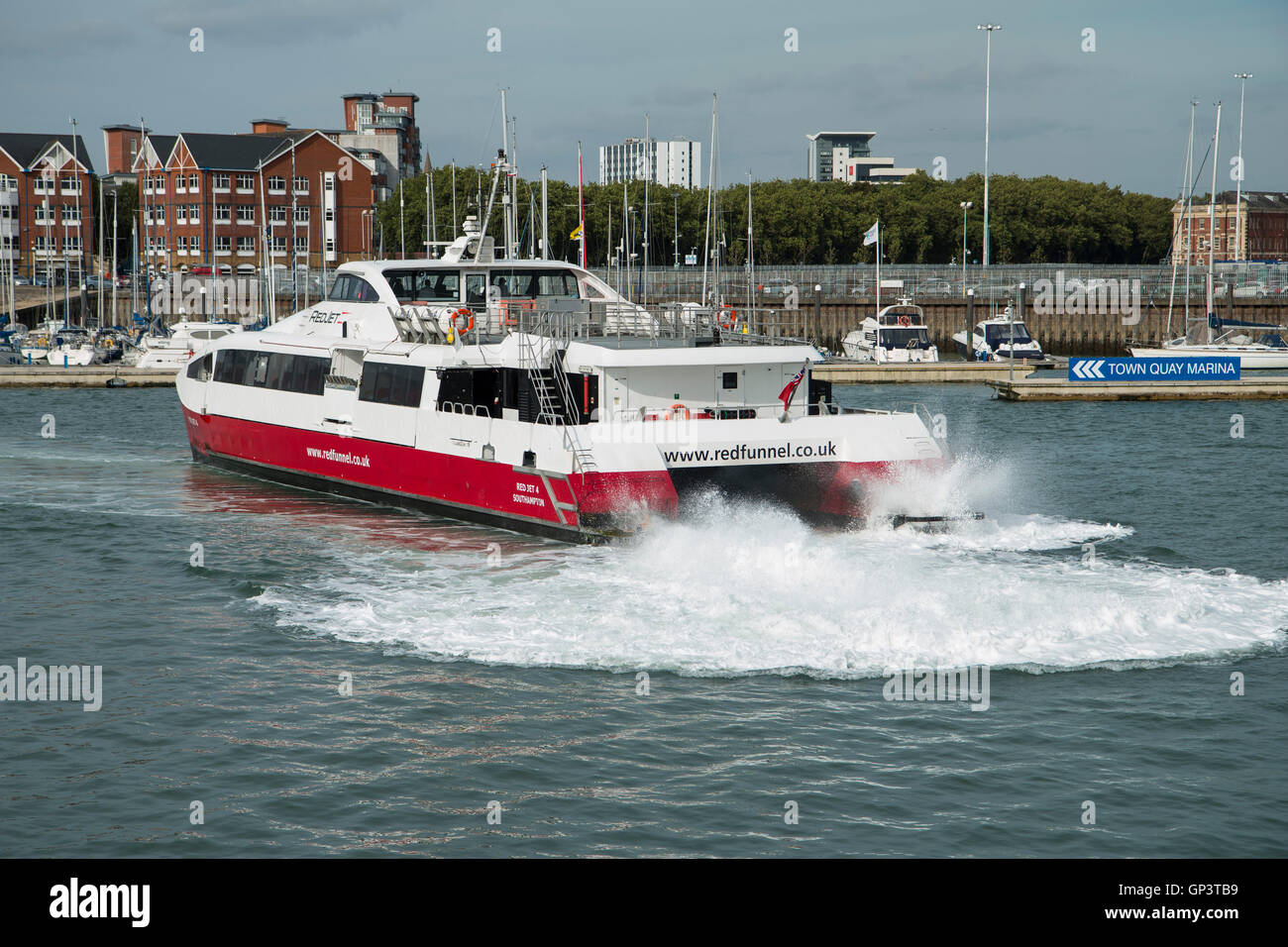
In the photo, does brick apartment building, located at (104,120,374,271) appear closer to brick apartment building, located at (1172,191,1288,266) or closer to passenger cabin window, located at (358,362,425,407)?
passenger cabin window, located at (358,362,425,407)

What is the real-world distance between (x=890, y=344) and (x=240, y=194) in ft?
197

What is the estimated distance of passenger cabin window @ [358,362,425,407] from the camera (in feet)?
75.5

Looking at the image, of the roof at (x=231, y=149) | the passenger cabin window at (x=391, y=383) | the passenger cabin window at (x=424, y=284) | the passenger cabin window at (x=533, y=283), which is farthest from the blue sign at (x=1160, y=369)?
the roof at (x=231, y=149)

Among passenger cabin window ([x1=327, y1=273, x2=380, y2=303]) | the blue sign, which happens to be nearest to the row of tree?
the blue sign

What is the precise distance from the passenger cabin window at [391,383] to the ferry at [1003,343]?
4600 centimetres

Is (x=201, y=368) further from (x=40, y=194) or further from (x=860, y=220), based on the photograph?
(x=40, y=194)

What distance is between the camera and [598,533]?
1997 centimetres

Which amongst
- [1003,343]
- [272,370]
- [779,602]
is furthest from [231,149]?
[779,602]

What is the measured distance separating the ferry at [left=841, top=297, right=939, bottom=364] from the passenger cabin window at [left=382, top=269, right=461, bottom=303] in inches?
1565
